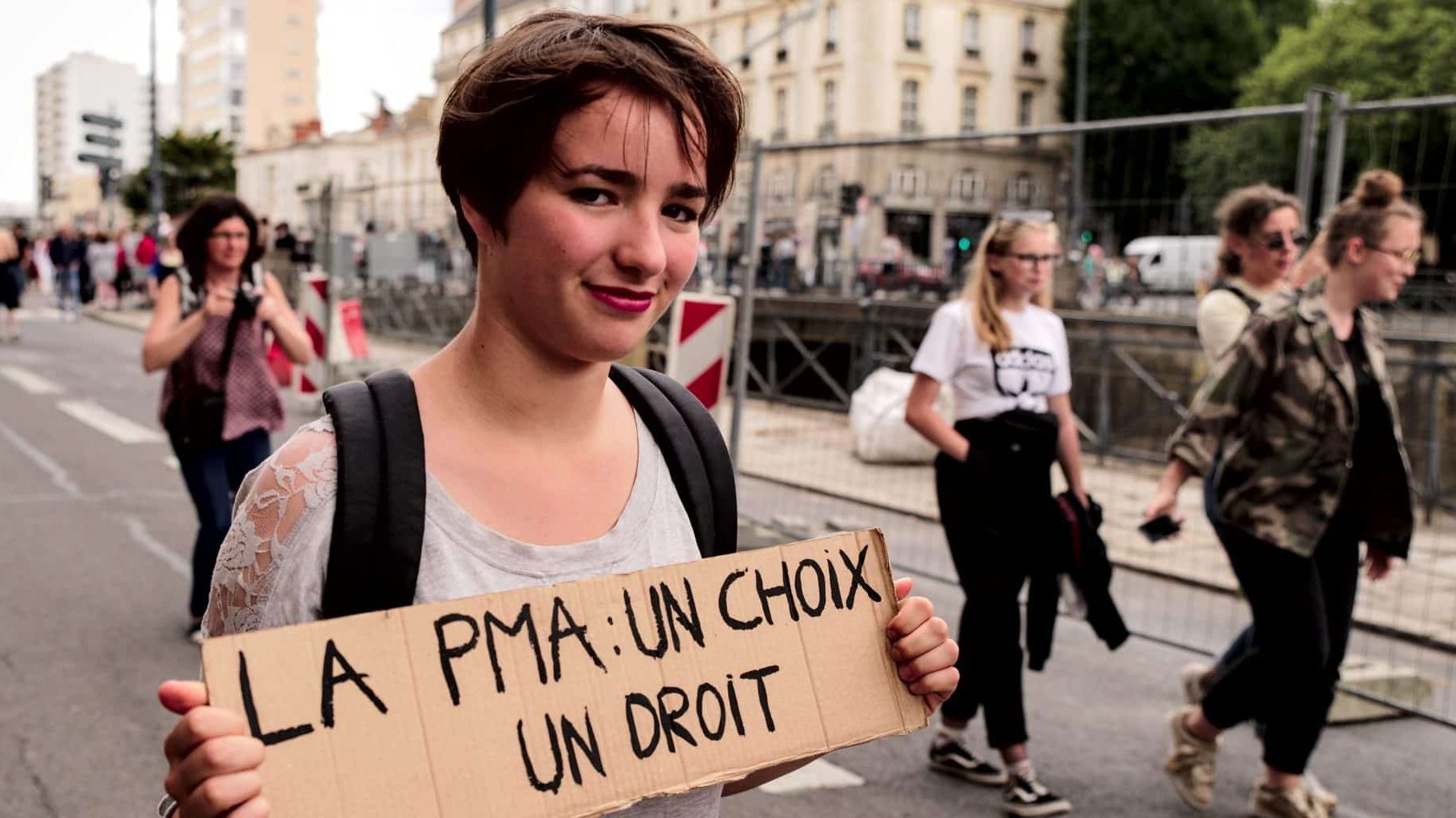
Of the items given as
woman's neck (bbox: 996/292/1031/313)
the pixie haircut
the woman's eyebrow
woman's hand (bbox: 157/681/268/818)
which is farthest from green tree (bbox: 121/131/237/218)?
woman's hand (bbox: 157/681/268/818)

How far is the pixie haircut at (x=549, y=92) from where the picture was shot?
1.35 metres

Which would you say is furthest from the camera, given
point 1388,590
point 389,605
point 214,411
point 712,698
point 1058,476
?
point 1058,476

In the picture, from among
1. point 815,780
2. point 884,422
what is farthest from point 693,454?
point 884,422

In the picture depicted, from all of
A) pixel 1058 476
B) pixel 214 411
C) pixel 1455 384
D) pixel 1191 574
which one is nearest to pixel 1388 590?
pixel 1191 574

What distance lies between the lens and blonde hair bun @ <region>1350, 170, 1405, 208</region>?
406 centimetres

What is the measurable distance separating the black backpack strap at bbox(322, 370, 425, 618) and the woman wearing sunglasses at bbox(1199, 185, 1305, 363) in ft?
12.7

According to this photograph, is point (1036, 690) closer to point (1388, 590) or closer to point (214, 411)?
point (1388, 590)

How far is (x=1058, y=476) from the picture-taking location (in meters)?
10.4

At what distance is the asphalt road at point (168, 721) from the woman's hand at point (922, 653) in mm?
2572

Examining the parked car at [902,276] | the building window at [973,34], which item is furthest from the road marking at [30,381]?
the building window at [973,34]

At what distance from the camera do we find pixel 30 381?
15094 mm

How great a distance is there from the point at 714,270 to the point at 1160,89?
52.4 meters

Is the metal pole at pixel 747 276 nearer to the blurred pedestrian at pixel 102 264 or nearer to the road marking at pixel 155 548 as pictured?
the road marking at pixel 155 548

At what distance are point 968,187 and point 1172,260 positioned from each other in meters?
1.21
